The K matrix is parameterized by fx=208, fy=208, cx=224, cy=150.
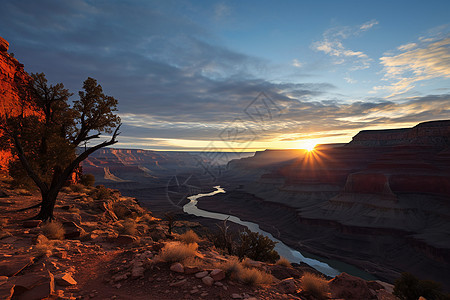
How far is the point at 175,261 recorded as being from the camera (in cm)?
731

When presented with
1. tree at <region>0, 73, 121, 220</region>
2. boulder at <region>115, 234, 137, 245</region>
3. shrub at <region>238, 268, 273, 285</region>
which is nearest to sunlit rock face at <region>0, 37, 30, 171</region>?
tree at <region>0, 73, 121, 220</region>

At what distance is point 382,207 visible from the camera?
5444cm

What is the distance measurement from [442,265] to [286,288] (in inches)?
1769

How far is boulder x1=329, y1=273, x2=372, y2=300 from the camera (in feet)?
29.3

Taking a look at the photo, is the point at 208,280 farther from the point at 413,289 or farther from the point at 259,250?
the point at 413,289

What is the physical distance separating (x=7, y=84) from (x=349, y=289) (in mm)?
33365

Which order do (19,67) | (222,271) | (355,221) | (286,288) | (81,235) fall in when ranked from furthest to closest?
(355,221), (19,67), (81,235), (286,288), (222,271)

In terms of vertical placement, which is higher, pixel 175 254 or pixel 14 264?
pixel 14 264

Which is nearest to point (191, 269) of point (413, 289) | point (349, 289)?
point (349, 289)

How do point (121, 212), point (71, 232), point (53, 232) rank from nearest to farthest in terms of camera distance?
1. point (53, 232)
2. point (71, 232)
3. point (121, 212)

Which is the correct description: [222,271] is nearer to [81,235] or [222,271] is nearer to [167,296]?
[167,296]

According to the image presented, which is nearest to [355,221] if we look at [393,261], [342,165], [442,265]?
[393,261]

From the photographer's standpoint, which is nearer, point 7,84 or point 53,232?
point 53,232

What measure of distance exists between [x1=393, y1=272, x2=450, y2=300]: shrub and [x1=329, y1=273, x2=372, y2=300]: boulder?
161 inches
